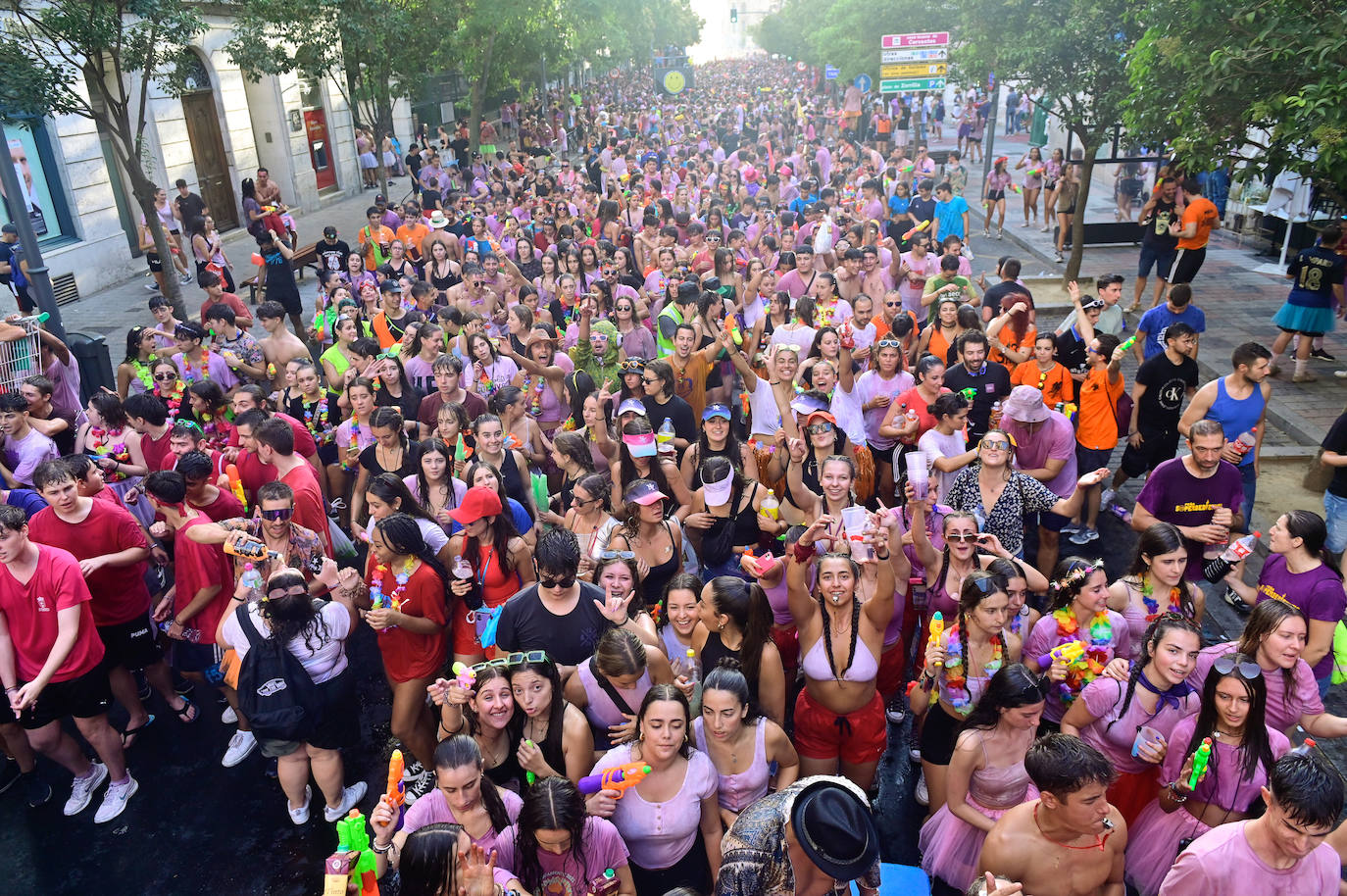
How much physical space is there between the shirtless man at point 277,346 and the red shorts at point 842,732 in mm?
5771

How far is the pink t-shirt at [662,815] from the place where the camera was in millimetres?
3627

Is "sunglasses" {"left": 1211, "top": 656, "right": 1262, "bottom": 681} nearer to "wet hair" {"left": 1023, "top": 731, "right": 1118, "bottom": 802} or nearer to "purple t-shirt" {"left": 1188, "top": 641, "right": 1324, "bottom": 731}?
"purple t-shirt" {"left": 1188, "top": 641, "right": 1324, "bottom": 731}

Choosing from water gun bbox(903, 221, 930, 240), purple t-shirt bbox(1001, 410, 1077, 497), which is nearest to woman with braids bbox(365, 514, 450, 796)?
purple t-shirt bbox(1001, 410, 1077, 497)

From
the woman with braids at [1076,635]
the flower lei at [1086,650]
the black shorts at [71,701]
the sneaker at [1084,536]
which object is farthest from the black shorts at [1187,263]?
the black shorts at [71,701]

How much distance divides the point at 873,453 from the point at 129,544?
5.10m

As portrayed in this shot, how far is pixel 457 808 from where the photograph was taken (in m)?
3.40

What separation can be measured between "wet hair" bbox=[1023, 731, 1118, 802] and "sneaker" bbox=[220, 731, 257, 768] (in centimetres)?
449

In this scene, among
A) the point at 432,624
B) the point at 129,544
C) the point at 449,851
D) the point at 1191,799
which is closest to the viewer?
the point at 449,851

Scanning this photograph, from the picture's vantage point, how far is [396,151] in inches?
1135

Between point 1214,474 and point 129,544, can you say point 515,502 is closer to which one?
point 129,544

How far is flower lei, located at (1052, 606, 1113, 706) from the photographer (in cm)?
429

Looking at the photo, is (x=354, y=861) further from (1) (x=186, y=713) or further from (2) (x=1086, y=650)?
(1) (x=186, y=713)

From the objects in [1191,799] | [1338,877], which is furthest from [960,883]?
[1338,877]

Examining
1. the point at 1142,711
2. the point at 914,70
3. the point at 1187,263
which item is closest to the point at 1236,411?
the point at 1142,711
